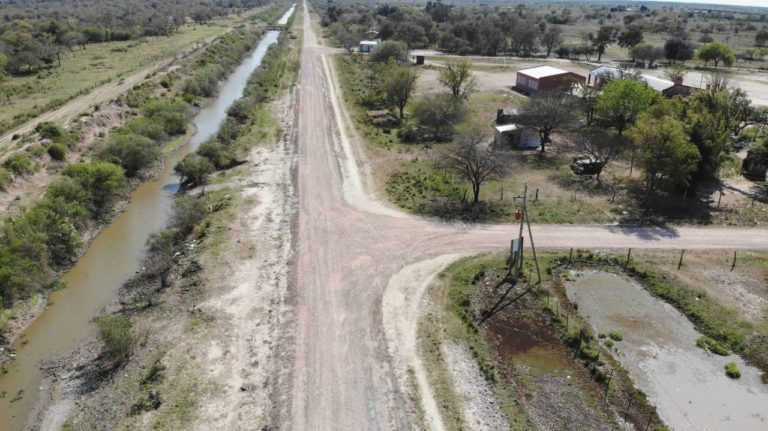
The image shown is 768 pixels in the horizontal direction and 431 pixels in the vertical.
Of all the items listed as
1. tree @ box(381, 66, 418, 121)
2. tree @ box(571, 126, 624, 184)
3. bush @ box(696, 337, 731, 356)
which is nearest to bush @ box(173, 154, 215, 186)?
tree @ box(381, 66, 418, 121)

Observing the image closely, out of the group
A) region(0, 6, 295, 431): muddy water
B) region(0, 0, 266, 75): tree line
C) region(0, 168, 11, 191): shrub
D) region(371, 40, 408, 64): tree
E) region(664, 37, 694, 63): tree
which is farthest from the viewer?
region(664, 37, 694, 63): tree

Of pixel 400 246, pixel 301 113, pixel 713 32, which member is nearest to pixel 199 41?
pixel 301 113

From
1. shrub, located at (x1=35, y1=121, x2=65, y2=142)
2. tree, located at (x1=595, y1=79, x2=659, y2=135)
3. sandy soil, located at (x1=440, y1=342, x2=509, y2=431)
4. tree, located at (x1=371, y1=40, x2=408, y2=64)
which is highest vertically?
tree, located at (x1=371, y1=40, x2=408, y2=64)

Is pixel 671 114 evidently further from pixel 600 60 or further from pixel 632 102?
pixel 600 60

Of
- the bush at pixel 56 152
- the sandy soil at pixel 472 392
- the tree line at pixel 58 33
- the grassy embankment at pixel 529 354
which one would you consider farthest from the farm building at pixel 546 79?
the tree line at pixel 58 33

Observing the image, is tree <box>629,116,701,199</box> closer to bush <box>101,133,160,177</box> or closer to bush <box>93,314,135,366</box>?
bush <box>93,314,135,366</box>

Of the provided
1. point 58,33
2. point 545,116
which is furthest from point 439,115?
point 58,33
